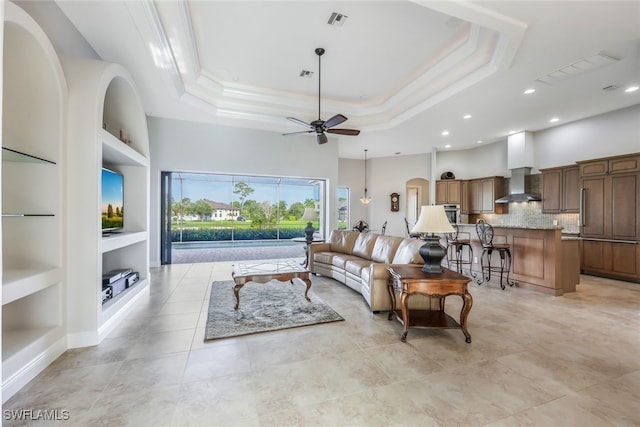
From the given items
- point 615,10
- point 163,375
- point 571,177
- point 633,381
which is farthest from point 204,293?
point 571,177

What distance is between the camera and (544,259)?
4.46m

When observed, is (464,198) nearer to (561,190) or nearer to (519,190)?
(519,190)

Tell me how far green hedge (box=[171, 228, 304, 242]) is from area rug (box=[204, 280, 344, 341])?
6.84 m

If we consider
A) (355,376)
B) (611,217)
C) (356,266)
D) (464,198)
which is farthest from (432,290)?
(464,198)

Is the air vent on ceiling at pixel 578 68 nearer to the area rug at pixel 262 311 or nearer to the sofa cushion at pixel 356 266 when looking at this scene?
the sofa cushion at pixel 356 266

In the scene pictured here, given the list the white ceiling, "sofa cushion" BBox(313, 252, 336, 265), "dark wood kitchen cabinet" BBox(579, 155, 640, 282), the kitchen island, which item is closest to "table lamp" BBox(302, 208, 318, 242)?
"sofa cushion" BBox(313, 252, 336, 265)

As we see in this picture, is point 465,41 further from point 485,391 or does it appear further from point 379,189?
point 379,189

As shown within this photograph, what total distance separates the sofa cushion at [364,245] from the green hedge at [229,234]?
270 inches

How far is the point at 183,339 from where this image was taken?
9.12ft

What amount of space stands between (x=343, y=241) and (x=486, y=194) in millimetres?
5176

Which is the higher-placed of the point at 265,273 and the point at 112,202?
the point at 112,202

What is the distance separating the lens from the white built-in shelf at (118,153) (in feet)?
9.66

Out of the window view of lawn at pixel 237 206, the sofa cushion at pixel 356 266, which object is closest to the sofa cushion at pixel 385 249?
the sofa cushion at pixel 356 266

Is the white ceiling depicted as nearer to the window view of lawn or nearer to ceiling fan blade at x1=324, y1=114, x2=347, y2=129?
ceiling fan blade at x1=324, y1=114, x2=347, y2=129
